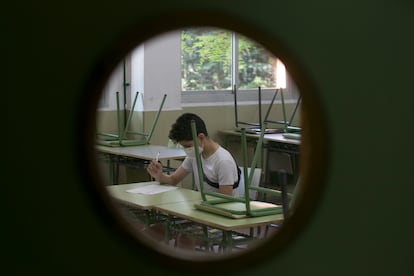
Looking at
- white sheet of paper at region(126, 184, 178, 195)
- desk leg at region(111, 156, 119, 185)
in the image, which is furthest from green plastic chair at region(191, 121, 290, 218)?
desk leg at region(111, 156, 119, 185)

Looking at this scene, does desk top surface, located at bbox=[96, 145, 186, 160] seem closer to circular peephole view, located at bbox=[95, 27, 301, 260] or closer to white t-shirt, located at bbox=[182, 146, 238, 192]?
circular peephole view, located at bbox=[95, 27, 301, 260]

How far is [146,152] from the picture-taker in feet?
18.1

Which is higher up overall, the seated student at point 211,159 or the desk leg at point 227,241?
the seated student at point 211,159

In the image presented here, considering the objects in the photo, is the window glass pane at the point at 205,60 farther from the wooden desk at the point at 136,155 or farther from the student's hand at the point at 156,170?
the student's hand at the point at 156,170

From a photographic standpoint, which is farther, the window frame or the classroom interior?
the window frame

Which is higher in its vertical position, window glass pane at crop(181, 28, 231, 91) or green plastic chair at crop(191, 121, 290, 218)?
window glass pane at crop(181, 28, 231, 91)

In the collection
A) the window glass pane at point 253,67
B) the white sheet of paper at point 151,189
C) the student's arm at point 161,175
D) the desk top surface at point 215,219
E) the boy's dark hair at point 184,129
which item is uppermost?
the window glass pane at point 253,67

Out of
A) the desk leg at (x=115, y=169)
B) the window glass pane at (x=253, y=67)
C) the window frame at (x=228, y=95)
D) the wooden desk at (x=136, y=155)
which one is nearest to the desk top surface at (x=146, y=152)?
the wooden desk at (x=136, y=155)

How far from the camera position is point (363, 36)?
67.8 inches

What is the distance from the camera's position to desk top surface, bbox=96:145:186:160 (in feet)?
17.2

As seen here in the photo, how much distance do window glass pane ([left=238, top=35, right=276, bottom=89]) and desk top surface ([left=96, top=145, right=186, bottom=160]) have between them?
1.62 m

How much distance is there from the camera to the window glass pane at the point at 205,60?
21.9ft

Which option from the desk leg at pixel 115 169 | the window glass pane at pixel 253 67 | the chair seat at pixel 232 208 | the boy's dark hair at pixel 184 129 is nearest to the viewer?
the chair seat at pixel 232 208

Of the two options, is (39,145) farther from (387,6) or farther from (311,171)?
(387,6)
